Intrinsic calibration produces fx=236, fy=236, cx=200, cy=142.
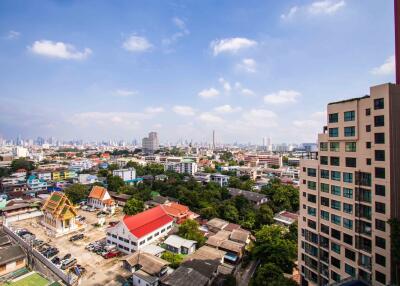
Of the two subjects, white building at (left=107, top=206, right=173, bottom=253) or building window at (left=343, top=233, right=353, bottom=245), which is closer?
building window at (left=343, top=233, right=353, bottom=245)

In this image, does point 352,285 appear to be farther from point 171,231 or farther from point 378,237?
point 171,231

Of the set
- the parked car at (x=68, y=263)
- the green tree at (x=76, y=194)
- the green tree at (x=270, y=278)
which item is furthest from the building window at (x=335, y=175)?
the green tree at (x=76, y=194)

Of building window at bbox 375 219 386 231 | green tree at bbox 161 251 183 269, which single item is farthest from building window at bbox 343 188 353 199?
green tree at bbox 161 251 183 269

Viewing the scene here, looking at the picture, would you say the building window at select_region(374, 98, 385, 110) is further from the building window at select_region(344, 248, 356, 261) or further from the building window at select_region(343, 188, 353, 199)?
the building window at select_region(344, 248, 356, 261)

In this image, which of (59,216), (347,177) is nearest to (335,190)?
(347,177)

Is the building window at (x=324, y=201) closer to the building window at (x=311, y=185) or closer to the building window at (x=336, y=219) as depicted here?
the building window at (x=336, y=219)

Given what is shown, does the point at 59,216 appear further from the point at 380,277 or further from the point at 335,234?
the point at 380,277
